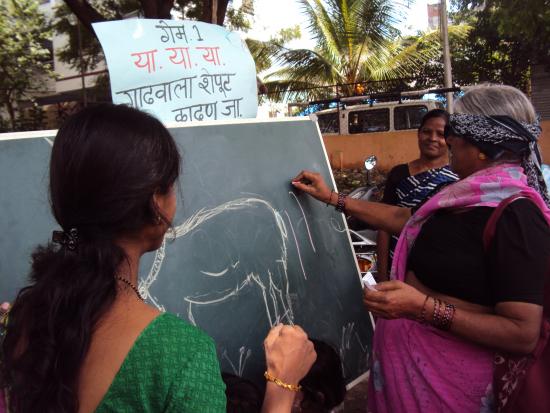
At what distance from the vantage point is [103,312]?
3.03 ft

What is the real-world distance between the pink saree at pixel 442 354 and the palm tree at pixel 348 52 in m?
11.9

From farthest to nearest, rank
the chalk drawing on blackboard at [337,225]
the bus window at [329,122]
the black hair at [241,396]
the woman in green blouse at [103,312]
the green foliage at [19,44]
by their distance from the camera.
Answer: the green foliage at [19,44] < the bus window at [329,122] < the chalk drawing on blackboard at [337,225] < the black hair at [241,396] < the woman in green blouse at [103,312]

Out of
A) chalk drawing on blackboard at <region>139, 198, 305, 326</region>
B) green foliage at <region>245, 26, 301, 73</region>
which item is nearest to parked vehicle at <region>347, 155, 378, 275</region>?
chalk drawing on blackboard at <region>139, 198, 305, 326</region>

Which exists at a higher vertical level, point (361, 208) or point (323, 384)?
point (361, 208)

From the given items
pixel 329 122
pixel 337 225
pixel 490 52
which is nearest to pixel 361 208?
pixel 337 225

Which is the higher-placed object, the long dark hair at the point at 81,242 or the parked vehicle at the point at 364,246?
the long dark hair at the point at 81,242

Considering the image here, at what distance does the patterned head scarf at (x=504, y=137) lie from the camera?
5.18ft

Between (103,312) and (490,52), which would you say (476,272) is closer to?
(103,312)

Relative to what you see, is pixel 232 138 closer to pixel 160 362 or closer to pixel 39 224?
pixel 39 224

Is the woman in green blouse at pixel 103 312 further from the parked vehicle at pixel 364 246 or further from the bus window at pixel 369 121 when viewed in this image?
the bus window at pixel 369 121

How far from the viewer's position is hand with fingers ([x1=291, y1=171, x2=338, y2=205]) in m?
2.17

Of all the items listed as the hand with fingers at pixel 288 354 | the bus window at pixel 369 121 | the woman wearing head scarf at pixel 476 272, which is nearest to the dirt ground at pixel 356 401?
the woman wearing head scarf at pixel 476 272

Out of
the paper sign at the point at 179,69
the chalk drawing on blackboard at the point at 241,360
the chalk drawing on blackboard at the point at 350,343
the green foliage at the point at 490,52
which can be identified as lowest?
the chalk drawing on blackboard at the point at 350,343

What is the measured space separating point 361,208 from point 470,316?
82 centimetres
